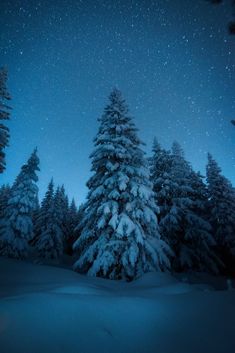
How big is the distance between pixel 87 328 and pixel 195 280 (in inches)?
620

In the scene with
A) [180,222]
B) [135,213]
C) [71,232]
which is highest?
[71,232]

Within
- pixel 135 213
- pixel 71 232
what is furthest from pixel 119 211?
pixel 71 232

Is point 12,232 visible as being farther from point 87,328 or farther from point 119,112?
point 87,328

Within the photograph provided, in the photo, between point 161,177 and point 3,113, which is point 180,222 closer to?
point 161,177

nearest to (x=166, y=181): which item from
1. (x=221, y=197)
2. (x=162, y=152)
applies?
(x=162, y=152)

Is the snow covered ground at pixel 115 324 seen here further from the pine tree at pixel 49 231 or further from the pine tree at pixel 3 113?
the pine tree at pixel 49 231

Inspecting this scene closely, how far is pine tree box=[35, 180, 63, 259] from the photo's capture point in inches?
1471

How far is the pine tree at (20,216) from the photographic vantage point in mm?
26844

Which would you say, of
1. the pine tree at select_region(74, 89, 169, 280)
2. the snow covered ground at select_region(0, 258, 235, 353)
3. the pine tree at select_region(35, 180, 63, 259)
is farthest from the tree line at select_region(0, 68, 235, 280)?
the pine tree at select_region(35, 180, 63, 259)

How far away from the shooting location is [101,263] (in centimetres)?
1091

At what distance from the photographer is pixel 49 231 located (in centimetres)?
3797

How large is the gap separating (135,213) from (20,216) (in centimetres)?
2041

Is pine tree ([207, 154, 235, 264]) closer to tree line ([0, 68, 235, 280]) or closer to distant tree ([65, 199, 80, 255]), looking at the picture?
tree line ([0, 68, 235, 280])

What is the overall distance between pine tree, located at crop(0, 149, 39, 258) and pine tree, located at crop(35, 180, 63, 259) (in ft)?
30.7
